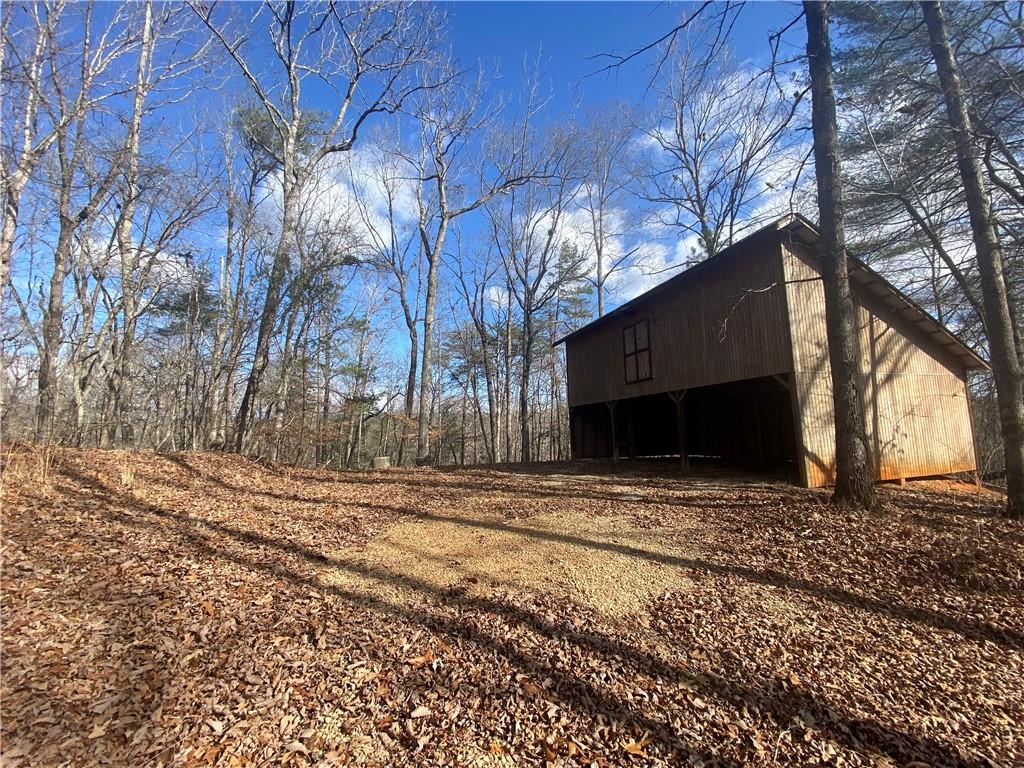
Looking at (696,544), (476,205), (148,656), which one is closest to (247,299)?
(476,205)

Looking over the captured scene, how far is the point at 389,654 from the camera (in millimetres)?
2990

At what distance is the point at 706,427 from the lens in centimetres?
1567

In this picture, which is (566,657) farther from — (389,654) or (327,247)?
(327,247)

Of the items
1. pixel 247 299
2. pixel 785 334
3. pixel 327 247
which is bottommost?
pixel 785 334

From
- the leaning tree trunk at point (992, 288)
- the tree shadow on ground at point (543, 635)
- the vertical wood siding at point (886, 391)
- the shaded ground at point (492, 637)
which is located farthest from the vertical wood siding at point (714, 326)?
the tree shadow on ground at point (543, 635)

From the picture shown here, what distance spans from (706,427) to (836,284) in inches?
405

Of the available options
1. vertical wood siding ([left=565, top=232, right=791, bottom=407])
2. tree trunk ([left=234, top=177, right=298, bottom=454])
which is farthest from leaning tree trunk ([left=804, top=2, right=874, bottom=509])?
tree trunk ([left=234, top=177, right=298, bottom=454])

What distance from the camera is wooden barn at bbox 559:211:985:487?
29.2 ft

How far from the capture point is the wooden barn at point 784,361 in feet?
29.2

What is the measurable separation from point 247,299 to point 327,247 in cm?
297

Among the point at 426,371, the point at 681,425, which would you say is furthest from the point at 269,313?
the point at 681,425

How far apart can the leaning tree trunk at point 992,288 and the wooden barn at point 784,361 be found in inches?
82.4

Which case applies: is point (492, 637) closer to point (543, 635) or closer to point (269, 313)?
point (543, 635)

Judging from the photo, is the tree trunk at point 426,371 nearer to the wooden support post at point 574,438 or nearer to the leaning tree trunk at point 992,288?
the wooden support post at point 574,438
